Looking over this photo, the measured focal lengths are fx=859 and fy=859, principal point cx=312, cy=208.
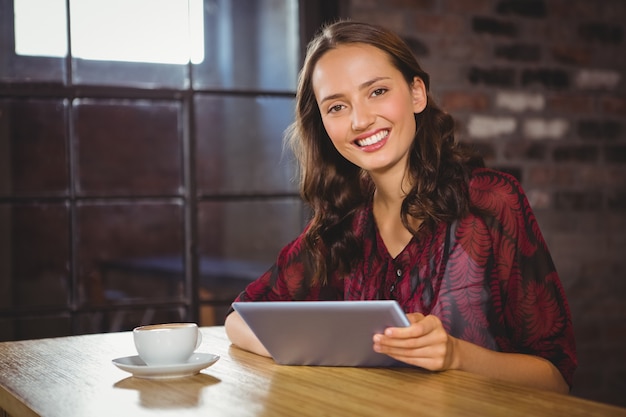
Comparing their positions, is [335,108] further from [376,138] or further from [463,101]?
[463,101]

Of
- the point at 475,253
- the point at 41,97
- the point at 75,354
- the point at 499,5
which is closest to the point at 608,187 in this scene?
the point at 499,5

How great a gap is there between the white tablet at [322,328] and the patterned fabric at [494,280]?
36 cm

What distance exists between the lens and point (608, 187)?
11.5 feet

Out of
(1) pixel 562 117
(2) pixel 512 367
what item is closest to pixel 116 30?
(1) pixel 562 117

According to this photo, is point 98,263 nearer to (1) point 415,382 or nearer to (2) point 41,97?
(2) point 41,97

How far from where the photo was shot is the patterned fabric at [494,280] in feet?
5.72

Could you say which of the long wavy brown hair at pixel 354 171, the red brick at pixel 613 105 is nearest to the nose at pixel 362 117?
the long wavy brown hair at pixel 354 171

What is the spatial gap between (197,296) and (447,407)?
205 centimetres

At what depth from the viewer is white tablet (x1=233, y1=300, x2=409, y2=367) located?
1.32 metres

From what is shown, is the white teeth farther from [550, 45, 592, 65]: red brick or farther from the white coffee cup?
[550, 45, 592, 65]: red brick

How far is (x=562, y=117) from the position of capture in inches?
135

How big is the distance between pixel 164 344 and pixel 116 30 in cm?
185

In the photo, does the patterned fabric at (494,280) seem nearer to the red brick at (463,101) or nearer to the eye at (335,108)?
the eye at (335,108)

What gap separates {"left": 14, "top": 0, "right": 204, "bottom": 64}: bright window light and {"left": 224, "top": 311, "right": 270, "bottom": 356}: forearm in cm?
150
